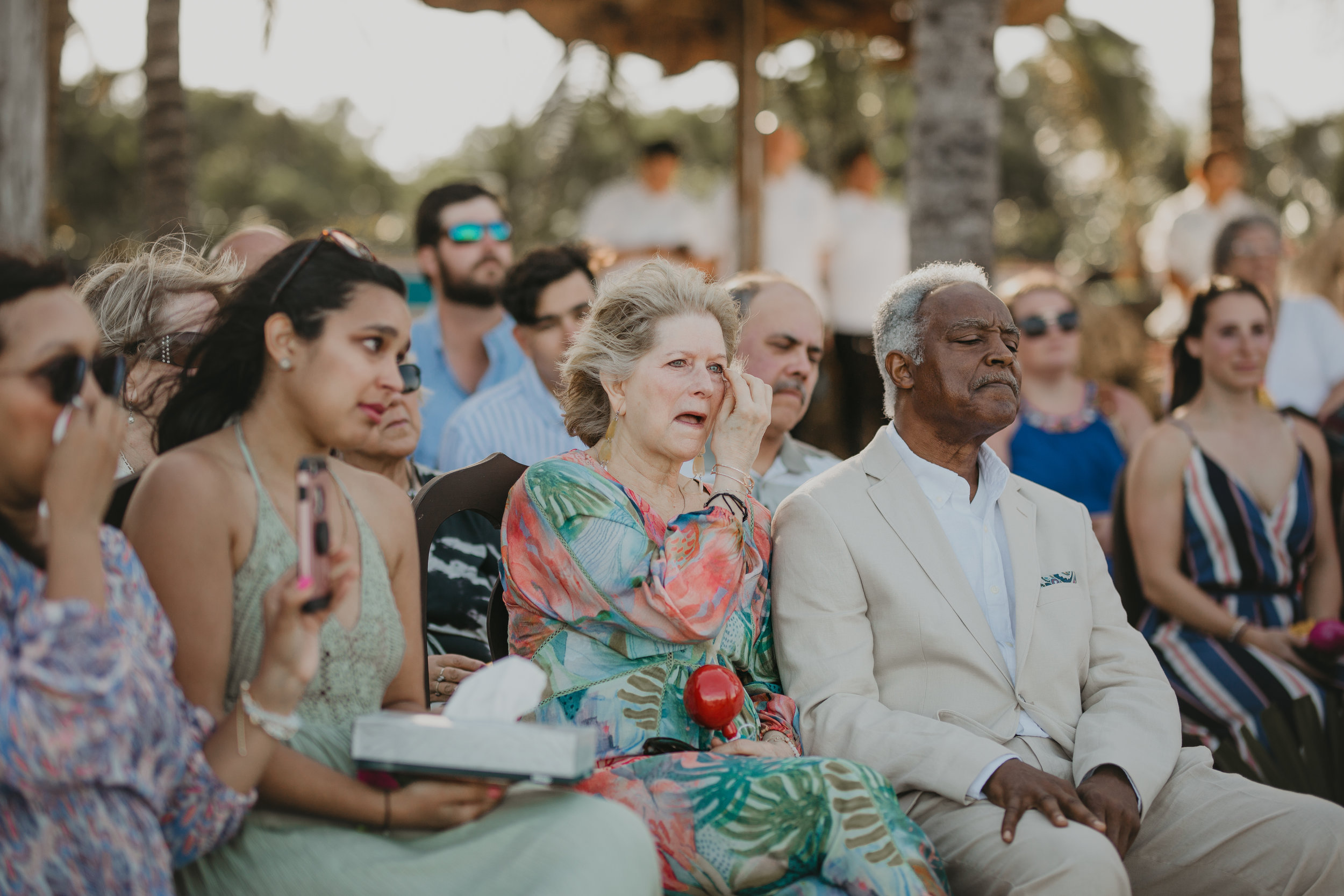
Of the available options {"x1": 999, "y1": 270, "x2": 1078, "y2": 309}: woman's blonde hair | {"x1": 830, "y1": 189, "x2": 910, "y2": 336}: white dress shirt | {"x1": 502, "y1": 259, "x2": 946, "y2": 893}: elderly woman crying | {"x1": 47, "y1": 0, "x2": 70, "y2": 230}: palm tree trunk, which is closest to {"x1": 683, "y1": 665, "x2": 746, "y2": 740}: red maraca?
{"x1": 502, "y1": 259, "x2": 946, "y2": 893}: elderly woman crying

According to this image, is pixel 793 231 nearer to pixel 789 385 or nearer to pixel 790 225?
pixel 790 225

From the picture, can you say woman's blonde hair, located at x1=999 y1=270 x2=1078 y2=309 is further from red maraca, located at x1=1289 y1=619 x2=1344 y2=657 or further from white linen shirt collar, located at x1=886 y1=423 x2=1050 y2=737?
white linen shirt collar, located at x1=886 y1=423 x2=1050 y2=737

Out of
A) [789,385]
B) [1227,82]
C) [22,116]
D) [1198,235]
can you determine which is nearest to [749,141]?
[1198,235]

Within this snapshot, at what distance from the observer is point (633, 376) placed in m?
3.51

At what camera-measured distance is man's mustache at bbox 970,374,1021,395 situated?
11.9 ft

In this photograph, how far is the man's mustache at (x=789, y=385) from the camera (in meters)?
4.78

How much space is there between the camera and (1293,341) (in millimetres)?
6832

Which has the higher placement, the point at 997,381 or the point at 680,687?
the point at 997,381

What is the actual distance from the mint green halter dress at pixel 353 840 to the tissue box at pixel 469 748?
0.41ft

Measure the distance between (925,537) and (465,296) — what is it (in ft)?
11.5

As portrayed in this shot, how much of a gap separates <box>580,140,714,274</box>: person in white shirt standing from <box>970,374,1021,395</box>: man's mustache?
19.7 feet

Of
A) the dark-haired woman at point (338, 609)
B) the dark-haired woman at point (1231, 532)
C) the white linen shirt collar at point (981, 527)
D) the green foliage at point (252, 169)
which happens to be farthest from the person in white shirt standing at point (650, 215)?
the green foliage at point (252, 169)

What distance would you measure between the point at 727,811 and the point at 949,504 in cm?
131

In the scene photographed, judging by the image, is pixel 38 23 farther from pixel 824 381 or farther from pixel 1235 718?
pixel 1235 718
